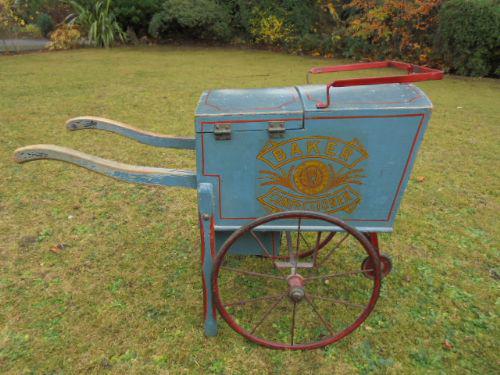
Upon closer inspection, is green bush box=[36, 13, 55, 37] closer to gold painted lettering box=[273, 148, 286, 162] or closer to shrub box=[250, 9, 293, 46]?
shrub box=[250, 9, 293, 46]

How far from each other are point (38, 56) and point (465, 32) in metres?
9.93

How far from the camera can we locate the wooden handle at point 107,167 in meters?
1.89

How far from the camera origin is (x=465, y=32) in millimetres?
7648

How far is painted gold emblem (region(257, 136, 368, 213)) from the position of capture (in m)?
1.72

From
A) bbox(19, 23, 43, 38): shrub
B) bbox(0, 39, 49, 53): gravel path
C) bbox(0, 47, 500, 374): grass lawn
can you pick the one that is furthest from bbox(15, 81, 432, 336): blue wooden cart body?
bbox(19, 23, 43, 38): shrub

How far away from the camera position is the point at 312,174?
70.1 inches

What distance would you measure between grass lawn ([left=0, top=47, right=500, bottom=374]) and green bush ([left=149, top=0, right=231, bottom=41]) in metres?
6.46

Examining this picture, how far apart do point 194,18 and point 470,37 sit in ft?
22.3

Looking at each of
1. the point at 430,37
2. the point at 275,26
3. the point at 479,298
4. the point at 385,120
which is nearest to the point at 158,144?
the point at 385,120

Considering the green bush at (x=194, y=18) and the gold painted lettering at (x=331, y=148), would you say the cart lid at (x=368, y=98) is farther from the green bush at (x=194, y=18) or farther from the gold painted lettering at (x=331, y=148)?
the green bush at (x=194, y=18)

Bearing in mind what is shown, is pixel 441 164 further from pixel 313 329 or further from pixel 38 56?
pixel 38 56

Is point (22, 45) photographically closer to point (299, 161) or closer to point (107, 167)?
point (107, 167)

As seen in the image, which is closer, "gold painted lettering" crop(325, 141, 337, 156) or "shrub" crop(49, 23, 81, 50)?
"gold painted lettering" crop(325, 141, 337, 156)

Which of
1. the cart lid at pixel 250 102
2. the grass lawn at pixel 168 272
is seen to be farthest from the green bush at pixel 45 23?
the cart lid at pixel 250 102
